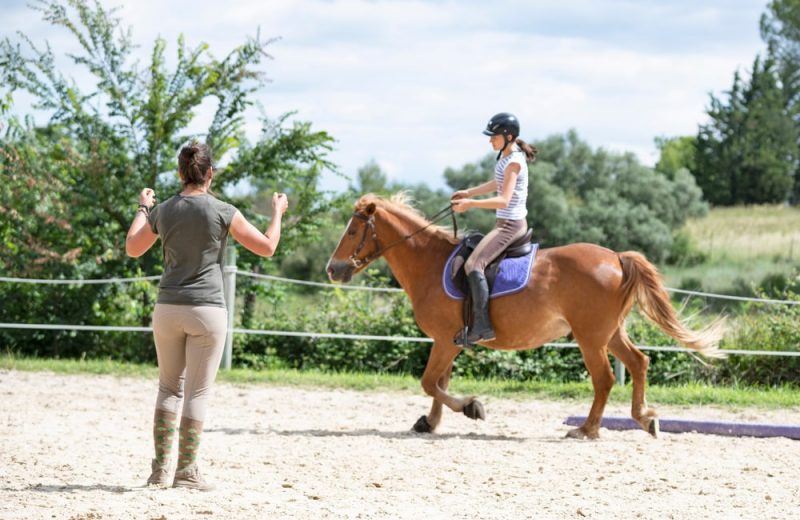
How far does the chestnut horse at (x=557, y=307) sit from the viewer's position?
785 cm

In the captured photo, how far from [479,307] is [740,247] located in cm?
3251

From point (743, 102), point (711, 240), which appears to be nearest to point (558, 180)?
point (711, 240)

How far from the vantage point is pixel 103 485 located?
560 centimetres

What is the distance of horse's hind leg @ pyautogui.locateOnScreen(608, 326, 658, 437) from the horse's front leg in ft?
4.21

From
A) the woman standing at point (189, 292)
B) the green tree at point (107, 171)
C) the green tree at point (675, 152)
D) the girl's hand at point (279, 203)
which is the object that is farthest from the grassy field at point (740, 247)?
the green tree at point (675, 152)

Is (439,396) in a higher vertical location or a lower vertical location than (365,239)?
lower

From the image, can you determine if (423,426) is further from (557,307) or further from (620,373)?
(620,373)

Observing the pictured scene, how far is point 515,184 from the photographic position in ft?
25.1

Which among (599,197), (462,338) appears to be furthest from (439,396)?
(599,197)

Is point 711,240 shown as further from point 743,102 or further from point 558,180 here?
point 743,102

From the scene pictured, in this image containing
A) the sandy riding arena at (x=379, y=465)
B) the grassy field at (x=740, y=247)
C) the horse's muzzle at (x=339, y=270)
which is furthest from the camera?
the grassy field at (x=740, y=247)

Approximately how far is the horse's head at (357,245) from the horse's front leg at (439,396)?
1009 mm

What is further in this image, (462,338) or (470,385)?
(470,385)

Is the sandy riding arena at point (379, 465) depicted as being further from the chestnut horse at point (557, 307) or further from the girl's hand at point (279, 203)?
the girl's hand at point (279, 203)
